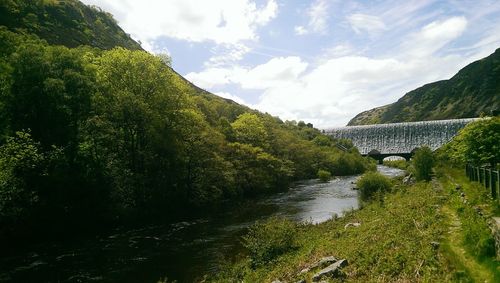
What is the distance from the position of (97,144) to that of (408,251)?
35.4 meters

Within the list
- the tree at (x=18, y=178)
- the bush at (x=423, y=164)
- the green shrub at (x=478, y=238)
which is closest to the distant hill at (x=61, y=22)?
the tree at (x=18, y=178)

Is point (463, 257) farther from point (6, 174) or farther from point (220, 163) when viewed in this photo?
point (220, 163)

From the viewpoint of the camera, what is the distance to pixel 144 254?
27.7 meters

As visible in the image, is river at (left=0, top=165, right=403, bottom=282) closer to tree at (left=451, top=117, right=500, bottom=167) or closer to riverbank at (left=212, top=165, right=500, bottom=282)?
riverbank at (left=212, top=165, right=500, bottom=282)

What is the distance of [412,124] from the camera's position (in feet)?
484

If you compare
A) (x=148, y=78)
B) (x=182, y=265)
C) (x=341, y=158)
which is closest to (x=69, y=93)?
(x=148, y=78)

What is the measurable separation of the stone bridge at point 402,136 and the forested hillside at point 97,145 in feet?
320

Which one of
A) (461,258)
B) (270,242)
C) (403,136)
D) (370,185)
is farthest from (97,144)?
(403,136)

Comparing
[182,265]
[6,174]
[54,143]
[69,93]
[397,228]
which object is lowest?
[182,265]

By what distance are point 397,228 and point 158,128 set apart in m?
33.7

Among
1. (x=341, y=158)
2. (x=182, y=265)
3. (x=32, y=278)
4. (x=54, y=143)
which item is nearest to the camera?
(x=32, y=278)

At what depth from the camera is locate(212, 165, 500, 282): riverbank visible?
12.9 metres

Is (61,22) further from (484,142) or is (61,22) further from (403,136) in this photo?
(484,142)

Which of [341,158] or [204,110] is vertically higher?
[204,110]
